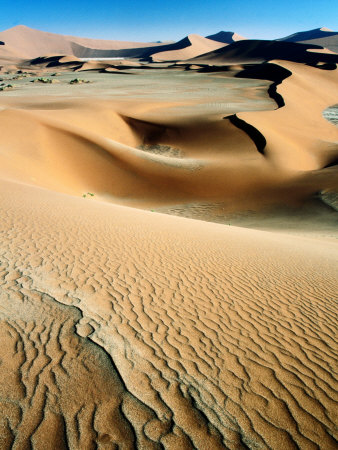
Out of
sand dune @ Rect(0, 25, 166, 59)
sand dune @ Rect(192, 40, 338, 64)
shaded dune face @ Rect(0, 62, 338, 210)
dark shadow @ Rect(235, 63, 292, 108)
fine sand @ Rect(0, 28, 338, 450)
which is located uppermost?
sand dune @ Rect(0, 25, 166, 59)

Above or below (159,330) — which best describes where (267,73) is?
above

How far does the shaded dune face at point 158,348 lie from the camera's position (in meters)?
2.79

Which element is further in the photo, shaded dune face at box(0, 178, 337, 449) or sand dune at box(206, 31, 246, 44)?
sand dune at box(206, 31, 246, 44)

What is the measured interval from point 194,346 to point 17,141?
17.7 m

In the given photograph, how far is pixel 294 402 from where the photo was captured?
3154 millimetres

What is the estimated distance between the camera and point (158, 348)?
370 centimetres

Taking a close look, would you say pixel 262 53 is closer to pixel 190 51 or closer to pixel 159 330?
Result: pixel 190 51

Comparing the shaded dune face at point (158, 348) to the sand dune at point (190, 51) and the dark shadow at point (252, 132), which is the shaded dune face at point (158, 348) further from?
the sand dune at point (190, 51)

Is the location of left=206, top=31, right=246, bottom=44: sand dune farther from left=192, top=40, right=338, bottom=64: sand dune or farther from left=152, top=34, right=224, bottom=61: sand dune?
left=192, top=40, right=338, bottom=64: sand dune

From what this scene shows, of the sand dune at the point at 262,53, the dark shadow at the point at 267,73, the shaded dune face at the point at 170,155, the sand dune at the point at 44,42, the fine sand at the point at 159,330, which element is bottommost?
the shaded dune face at the point at 170,155

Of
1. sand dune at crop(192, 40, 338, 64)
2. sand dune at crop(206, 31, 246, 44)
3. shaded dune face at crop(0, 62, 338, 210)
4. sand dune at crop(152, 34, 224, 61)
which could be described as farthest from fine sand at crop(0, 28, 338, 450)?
sand dune at crop(206, 31, 246, 44)

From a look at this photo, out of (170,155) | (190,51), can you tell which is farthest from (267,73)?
→ (190,51)

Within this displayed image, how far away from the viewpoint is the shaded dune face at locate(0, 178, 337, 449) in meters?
2.79

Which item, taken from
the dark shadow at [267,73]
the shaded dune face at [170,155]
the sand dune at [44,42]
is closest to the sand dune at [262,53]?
the dark shadow at [267,73]
